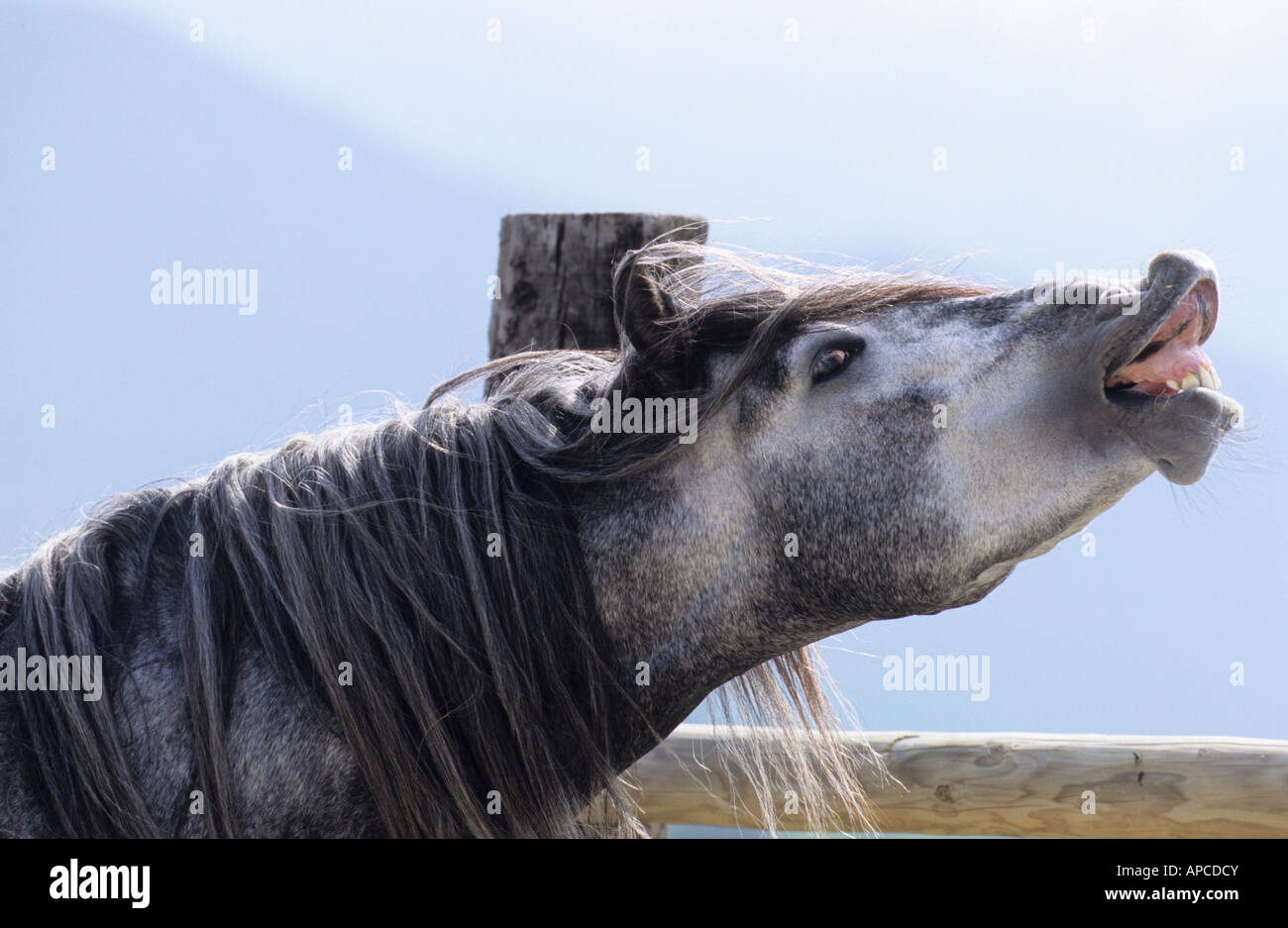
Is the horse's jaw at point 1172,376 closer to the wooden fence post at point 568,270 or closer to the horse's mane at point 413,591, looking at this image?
the horse's mane at point 413,591

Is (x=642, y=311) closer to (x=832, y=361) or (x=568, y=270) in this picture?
(x=832, y=361)

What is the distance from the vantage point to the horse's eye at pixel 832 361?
6.35 ft

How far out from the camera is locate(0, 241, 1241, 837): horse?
1.76m

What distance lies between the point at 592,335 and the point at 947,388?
5.22 ft

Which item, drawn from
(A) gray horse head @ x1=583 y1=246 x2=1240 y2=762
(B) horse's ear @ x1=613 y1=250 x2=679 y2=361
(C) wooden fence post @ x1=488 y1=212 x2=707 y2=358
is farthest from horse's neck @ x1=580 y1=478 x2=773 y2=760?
(C) wooden fence post @ x1=488 y1=212 x2=707 y2=358

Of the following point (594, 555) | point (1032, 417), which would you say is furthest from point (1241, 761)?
point (594, 555)

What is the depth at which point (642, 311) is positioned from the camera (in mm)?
1998

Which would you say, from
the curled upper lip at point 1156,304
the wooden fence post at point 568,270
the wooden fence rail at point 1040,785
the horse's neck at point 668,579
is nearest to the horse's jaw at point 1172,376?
the curled upper lip at point 1156,304

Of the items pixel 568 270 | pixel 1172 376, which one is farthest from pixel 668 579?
pixel 568 270

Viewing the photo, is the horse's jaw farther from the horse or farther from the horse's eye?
the horse's eye

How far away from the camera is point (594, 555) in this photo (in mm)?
1939

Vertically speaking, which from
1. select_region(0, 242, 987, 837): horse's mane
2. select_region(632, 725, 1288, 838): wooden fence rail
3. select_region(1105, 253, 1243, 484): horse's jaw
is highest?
select_region(1105, 253, 1243, 484): horse's jaw

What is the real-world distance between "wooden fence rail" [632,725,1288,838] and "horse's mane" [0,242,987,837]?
3.81ft
